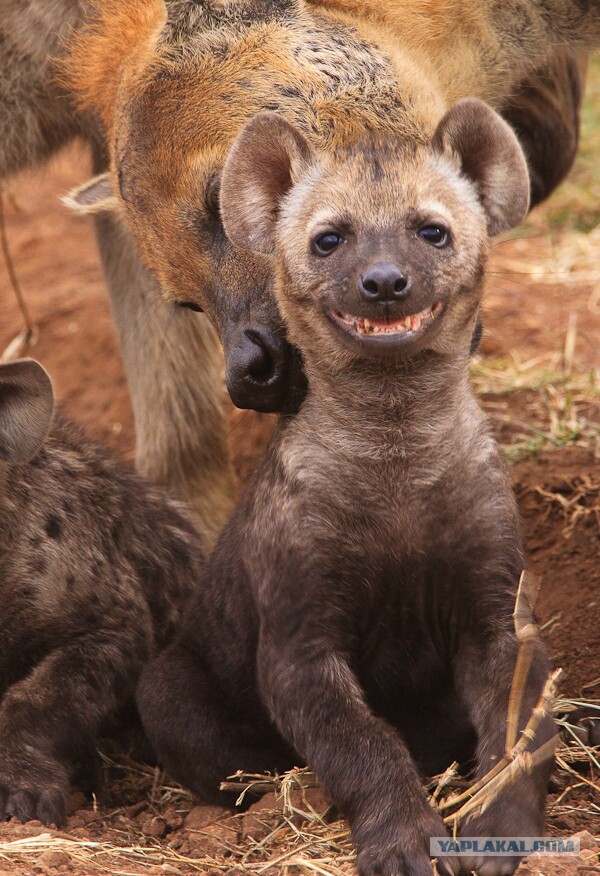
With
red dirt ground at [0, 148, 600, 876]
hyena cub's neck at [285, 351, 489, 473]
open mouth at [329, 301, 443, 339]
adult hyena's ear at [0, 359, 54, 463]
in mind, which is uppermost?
open mouth at [329, 301, 443, 339]

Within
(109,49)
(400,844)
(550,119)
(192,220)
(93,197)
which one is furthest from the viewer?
(550,119)

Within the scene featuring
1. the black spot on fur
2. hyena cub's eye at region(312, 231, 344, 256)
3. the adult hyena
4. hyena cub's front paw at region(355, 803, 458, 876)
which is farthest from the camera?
the black spot on fur

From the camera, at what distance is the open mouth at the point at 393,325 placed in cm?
307

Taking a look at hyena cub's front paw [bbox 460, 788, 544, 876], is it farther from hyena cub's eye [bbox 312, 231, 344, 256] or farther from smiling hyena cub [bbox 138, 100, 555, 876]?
hyena cub's eye [bbox 312, 231, 344, 256]

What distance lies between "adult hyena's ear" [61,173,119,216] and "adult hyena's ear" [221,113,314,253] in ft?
4.04

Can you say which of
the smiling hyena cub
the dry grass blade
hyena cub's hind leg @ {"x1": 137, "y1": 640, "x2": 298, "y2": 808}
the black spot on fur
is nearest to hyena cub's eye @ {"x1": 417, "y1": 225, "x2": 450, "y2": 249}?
the smiling hyena cub

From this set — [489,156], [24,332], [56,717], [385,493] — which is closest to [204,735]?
[56,717]

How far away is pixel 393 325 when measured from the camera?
3078mm

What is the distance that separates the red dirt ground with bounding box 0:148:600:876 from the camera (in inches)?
149

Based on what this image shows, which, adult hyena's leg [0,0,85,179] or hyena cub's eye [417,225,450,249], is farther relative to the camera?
adult hyena's leg [0,0,85,179]

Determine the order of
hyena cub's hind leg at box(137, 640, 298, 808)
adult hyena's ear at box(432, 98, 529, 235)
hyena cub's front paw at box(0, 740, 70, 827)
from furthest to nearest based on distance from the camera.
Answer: hyena cub's hind leg at box(137, 640, 298, 808) < hyena cub's front paw at box(0, 740, 70, 827) < adult hyena's ear at box(432, 98, 529, 235)

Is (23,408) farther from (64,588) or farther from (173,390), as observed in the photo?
(173,390)

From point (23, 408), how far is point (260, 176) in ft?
3.17

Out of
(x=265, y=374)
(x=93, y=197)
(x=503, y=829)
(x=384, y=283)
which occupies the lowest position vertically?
(x=503, y=829)
